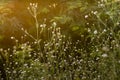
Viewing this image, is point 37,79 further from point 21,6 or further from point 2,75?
point 21,6

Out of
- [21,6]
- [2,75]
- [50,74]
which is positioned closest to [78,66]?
[50,74]

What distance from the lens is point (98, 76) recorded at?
477 cm

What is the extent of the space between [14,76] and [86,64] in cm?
107

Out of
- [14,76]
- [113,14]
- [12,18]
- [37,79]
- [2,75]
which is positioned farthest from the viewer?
[12,18]

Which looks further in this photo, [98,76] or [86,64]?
[86,64]

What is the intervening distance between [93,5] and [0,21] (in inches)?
65.0

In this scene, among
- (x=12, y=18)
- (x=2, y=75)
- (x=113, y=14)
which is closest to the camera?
(x=113, y=14)

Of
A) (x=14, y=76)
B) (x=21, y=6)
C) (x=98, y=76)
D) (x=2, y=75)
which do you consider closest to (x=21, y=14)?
(x=21, y=6)

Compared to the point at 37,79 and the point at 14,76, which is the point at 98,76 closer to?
the point at 37,79

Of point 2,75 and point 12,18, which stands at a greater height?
point 12,18

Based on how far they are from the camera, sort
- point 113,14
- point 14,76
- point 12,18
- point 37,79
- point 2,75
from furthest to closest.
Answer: point 12,18 < point 2,75 < point 14,76 < point 37,79 < point 113,14

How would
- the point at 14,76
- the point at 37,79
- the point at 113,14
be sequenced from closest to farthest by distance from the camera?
the point at 113,14
the point at 37,79
the point at 14,76

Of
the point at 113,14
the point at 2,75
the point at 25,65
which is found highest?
the point at 113,14

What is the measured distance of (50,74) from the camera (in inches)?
196
